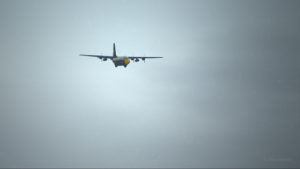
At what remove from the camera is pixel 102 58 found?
108 m

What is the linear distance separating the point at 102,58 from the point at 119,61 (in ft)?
26.6

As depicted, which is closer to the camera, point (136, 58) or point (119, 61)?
point (119, 61)

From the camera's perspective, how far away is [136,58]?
111625 mm

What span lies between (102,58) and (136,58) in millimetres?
13962

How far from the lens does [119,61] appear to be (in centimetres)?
10444

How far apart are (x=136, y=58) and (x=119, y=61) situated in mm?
9697
